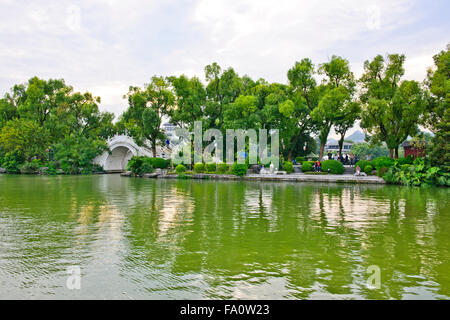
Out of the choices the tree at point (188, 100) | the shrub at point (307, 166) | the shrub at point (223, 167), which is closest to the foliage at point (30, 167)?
the tree at point (188, 100)

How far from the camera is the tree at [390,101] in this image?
1289 inches

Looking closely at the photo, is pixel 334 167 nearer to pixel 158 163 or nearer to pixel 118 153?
pixel 158 163

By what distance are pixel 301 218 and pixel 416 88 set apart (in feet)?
93.0

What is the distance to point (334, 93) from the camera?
123 feet

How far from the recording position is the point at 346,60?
40.2m

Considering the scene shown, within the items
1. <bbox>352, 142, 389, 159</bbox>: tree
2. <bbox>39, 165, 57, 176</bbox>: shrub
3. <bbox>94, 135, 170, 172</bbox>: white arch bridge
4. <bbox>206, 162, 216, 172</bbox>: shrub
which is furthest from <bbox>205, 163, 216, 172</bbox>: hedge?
<bbox>352, 142, 389, 159</bbox>: tree

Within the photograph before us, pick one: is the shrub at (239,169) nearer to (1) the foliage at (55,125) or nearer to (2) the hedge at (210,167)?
(2) the hedge at (210,167)

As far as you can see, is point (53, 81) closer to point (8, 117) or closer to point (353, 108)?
point (8, 117)

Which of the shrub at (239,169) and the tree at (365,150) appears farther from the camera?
the tree at (365,150)

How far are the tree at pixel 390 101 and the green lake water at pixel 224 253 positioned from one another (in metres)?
22.6

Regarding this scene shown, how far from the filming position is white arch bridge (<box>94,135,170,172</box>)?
47984mm

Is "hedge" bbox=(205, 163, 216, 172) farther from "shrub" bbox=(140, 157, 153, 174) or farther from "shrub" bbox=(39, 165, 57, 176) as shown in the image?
"shrub" bbox=(39, 165, 57, 176)

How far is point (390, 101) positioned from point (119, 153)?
3930 centimetres

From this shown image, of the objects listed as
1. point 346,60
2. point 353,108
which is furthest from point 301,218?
point 346,60
